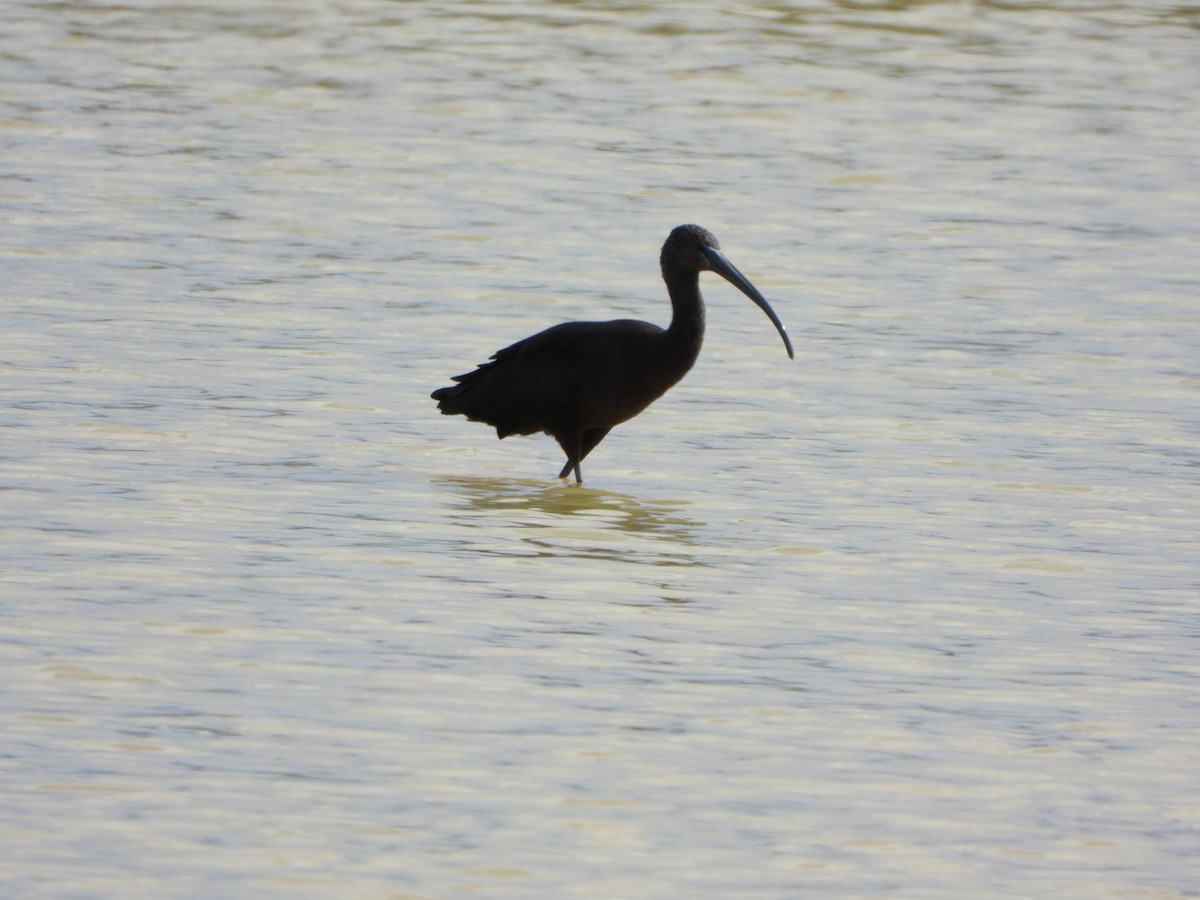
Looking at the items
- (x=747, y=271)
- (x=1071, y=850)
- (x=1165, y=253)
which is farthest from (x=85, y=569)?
(x=1165, y=253)

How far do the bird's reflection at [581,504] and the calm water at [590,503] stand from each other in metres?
0.03

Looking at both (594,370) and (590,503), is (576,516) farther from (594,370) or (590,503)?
(594,370)

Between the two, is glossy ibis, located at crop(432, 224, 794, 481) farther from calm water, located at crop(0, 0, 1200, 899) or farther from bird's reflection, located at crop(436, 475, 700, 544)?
calm water, located at crop(0, 0, 1200, 899)

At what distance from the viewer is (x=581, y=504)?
10.9 metres

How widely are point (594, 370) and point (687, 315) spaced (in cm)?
52

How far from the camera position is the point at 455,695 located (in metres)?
7.62

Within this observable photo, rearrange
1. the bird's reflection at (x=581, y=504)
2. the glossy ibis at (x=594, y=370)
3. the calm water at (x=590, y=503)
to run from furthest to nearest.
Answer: the glossy ibis at (x=594, y=370) < the bird's reflection at (x=581, y=504) < the calm water at (x=590, y=503)

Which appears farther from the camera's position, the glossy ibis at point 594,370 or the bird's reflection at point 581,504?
the glossy ibis at point 594,370

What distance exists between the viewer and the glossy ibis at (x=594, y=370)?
10.9m

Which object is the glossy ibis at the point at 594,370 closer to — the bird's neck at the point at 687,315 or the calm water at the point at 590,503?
the bird's neck at the point at 687,315

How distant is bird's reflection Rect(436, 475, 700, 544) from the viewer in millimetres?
10484

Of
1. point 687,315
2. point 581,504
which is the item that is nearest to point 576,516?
point 581,504

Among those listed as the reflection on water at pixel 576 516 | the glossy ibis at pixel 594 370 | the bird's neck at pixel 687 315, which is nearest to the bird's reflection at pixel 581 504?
the reflection on water at pixel 576 516

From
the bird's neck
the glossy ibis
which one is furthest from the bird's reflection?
the bird's neck
